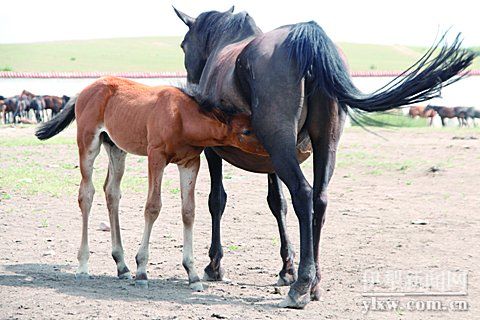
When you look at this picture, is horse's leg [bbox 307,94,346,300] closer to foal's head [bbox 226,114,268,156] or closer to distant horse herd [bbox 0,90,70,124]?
foal's head [bbox 226,114,268,156]

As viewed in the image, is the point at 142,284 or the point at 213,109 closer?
the point at 213,109

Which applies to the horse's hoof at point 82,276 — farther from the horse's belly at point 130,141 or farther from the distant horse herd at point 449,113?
the distant horse herd at point 449,113

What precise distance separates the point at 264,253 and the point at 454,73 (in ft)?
11.2

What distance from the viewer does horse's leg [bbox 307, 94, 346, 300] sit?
684 cm

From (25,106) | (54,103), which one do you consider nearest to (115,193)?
(25,106)

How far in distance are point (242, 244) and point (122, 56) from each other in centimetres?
7483

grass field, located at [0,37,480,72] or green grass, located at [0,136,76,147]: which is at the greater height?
green grass, located at [0,136,76,147]

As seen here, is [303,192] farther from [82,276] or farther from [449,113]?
[449,113]

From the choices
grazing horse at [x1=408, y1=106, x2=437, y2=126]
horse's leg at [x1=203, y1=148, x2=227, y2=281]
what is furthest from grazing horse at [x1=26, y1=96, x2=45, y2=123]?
horse's leg at [x1=203, y1=148, x2=227, y2=281]

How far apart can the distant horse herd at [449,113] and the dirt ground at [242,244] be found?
2143 centimetres

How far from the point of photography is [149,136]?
7129 millimetres

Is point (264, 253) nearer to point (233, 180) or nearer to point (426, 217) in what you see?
point (426, 217)

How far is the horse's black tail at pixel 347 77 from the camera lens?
21.2 ft

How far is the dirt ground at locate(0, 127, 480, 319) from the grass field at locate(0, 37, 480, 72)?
166 ft
